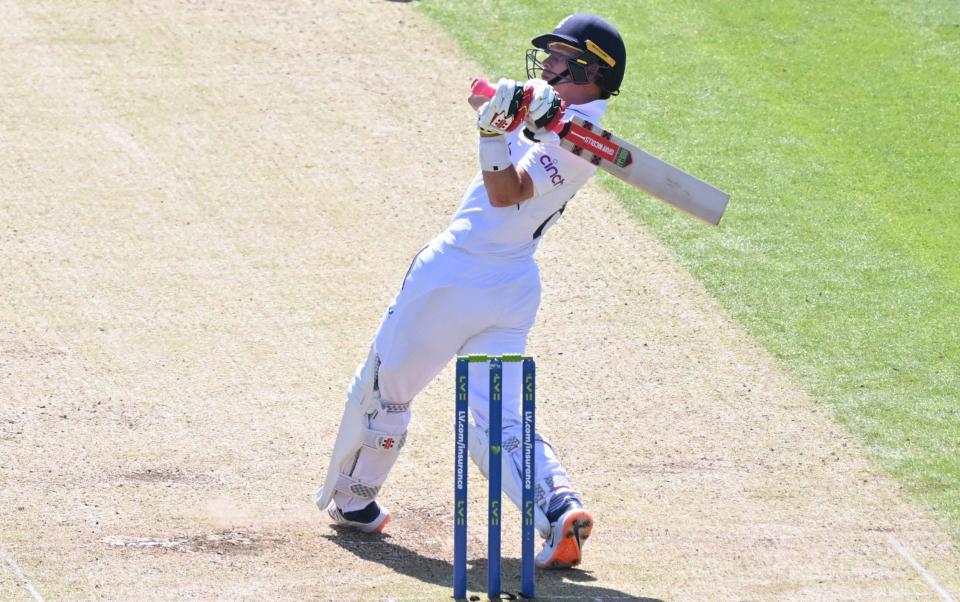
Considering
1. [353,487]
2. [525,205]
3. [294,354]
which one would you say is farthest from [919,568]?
[294,354]

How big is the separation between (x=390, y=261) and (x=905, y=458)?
145 inches

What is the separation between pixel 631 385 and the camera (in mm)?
9414

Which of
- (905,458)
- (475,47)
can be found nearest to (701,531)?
(905,458)

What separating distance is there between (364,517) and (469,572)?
2.17ft

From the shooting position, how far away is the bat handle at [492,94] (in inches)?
266

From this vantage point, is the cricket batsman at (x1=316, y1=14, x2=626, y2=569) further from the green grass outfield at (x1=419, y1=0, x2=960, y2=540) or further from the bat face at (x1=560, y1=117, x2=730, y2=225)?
the green grass outfield at (x1=419, y1=0, x2=960, y2=540)

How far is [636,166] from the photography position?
23.1 ft

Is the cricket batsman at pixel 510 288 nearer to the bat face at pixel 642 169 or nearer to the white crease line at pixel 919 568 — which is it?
the bat face at pixel 642 169

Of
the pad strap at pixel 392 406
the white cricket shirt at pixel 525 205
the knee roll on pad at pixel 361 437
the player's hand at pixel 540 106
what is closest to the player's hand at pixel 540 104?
the player's hand at pixel 540 106

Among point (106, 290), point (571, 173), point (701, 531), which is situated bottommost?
point (106, 290)

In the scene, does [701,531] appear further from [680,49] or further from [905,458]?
[680,49]

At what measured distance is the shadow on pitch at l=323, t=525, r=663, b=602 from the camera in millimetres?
6926

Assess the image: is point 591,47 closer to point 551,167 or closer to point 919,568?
point 551,167

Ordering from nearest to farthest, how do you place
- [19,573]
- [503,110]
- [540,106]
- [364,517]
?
[503,110], [540,106], [19,573], [364,517]
